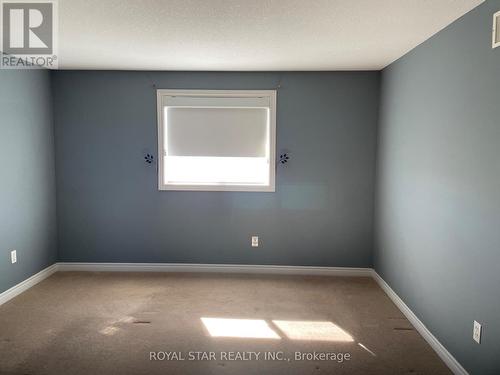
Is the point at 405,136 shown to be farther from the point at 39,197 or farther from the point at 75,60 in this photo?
the point at 39,197

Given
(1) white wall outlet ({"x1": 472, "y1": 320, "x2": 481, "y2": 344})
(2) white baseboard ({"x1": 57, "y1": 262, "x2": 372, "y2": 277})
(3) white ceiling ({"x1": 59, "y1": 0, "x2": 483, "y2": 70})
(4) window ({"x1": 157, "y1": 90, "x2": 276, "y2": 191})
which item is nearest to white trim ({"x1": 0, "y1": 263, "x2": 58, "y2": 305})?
(2) white baseboard ({"x1": 57, "y1": 262, "x2": 372, "y2": 277})

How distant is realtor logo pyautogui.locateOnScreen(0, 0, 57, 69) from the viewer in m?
2.25

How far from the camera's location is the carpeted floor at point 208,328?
7.80 ft

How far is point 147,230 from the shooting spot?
4.18 meters

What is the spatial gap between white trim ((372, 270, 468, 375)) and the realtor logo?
350 centimetres

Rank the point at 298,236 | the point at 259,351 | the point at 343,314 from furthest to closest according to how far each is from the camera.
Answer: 1. the point at 298,236
2. the point at 343,314
3. the point at 259,351

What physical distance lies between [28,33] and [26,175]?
156 centimetres

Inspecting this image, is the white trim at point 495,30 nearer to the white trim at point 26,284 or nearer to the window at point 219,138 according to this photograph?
the window at point 219,138

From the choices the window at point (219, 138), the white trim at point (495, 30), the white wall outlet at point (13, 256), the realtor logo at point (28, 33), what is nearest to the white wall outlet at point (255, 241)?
the window at point (219, 138)

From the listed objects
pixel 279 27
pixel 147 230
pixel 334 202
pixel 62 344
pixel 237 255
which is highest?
pixel 279 27

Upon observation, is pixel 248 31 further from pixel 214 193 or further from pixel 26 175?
pixel 26 175

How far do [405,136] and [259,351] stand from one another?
90.0 inches

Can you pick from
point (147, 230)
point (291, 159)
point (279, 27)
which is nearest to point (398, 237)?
point (291, 159)

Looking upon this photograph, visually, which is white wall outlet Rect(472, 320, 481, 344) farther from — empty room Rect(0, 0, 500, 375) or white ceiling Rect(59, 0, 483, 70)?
white ceiling Rect(59, 0, 483, 70)
